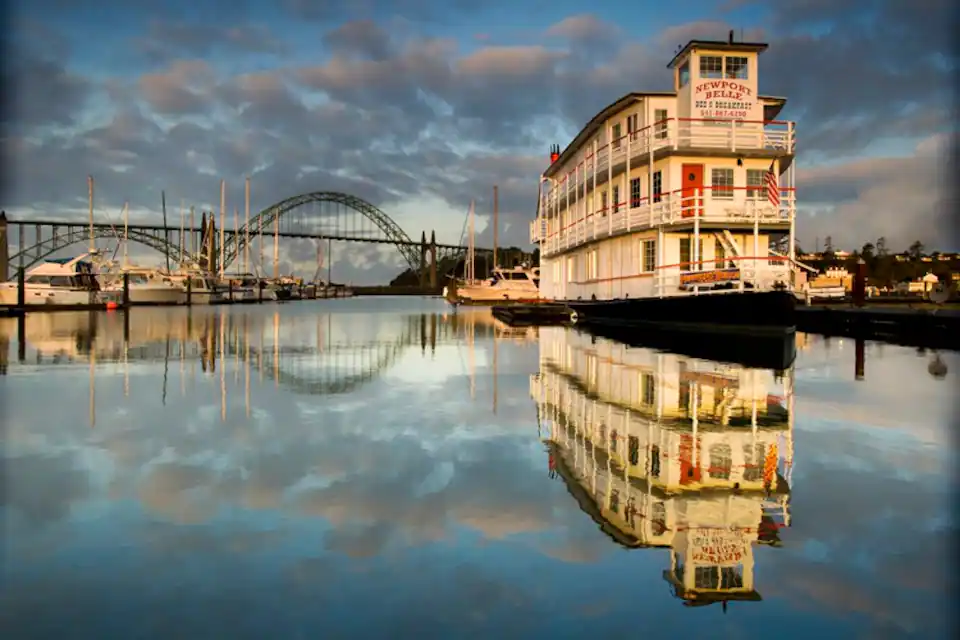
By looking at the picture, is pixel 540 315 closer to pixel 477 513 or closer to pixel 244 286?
pixel 477 513

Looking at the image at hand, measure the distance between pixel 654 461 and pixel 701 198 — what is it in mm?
19691

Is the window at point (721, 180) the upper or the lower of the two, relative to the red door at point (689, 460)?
upper

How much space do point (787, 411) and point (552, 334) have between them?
64.7ft

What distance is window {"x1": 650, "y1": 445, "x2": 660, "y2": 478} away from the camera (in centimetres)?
765

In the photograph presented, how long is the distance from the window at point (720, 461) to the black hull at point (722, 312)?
55.7 ft

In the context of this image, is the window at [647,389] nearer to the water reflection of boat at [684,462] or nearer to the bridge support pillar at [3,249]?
the water reflection of boat at [684,462]

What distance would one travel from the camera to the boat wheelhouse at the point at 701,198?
26.2 metres

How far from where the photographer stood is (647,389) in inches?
547

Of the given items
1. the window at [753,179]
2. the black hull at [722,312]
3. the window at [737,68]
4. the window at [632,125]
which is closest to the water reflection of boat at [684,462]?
the black hull at [722,312]

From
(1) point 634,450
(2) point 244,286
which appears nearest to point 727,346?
(1) point 634,450

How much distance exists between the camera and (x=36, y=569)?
518cm

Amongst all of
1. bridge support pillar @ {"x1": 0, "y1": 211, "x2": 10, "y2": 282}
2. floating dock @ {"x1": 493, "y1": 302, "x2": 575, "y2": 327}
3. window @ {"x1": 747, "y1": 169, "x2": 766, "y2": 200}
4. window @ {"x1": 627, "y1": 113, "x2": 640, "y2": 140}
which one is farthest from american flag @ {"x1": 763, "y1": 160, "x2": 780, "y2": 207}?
bridge support pillar @ {"x1": 0, "y1": 211, "x2": 10, "y2": 282}

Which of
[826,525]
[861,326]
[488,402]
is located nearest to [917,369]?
[488,402]

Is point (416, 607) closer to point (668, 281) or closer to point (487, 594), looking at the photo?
point (487, 594)
